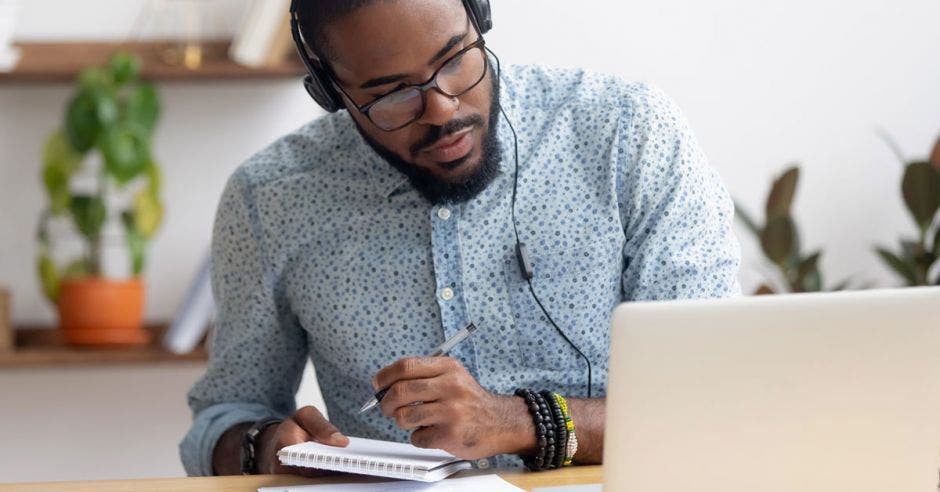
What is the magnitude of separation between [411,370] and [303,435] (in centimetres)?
19

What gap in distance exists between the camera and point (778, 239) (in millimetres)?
2412

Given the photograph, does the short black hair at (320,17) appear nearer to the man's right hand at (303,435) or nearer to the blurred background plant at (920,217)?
the man's right hand at (303,435)

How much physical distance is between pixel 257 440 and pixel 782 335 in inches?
30.9

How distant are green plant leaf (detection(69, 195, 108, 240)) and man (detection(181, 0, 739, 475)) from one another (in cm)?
76

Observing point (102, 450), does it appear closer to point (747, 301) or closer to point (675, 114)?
point (675, 114)

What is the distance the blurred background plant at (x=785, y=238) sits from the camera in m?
2.40

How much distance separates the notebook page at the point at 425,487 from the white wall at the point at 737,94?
144 centimetres

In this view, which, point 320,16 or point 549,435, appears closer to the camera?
point 549,435

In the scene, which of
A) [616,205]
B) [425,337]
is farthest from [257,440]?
[616,205]

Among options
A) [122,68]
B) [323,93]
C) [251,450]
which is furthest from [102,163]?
[251,450]

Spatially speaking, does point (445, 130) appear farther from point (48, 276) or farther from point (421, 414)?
point (48, 276)

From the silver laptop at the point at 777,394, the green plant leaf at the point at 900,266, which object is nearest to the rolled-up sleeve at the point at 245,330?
the silver laptop at the point at 777,394

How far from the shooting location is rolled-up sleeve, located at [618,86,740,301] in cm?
154

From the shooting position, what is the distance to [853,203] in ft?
8.74
